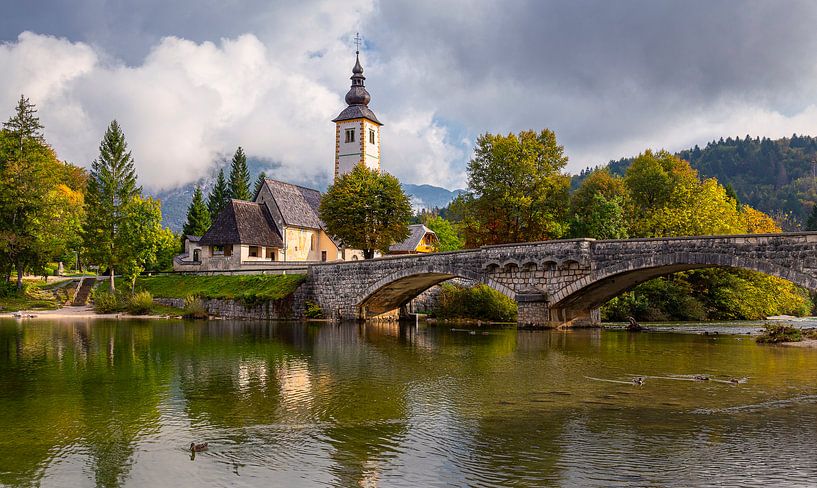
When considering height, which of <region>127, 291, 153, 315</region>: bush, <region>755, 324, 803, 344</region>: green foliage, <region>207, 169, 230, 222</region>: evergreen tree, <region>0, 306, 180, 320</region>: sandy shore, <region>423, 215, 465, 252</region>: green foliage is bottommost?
<region>755, 324, 803, 344</region>: green foliage

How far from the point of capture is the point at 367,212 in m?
55.1

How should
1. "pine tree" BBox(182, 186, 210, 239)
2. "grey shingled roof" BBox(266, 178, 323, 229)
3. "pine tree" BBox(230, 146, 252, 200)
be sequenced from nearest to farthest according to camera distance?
1. "grey shingled roof" BBox(266, 178, 323, 229)
2. "pine tree" BBox(182, 186, 210, 239)
3. "pine tree" BBox(230, 146, 252, 200)

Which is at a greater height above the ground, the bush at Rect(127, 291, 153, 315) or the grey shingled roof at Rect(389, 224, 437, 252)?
the grey shingled roof at Rect(389, 224, 437, 252)

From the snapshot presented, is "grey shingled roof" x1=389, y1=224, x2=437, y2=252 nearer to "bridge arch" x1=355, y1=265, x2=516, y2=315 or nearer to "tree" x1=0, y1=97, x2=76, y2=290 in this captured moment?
"bridge arch" x1=355, y1=265, x2=516, y2=315

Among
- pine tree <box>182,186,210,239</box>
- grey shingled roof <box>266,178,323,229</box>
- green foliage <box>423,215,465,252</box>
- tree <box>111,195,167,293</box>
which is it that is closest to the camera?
tree <box>111,195,167,293</box>

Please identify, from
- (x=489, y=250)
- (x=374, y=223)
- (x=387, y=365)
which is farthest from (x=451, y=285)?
(x=387, y=365)

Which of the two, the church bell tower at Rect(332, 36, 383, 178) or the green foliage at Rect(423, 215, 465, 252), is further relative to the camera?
the green foliage at Rect(423, 215, 465, 252)

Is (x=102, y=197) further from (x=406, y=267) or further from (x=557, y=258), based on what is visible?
(x=557, y=258)

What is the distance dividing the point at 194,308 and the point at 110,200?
16627 millimetres

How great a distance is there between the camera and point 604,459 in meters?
10.7

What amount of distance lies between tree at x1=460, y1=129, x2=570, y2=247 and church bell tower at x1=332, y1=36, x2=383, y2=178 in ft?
80.2

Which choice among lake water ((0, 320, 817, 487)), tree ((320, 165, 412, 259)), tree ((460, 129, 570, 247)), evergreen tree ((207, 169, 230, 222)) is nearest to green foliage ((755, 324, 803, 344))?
lake water ((0, 320, 817, 487))

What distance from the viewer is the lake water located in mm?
10016

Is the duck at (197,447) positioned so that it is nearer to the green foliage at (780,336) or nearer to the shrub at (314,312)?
the green foliage at (780,336)
